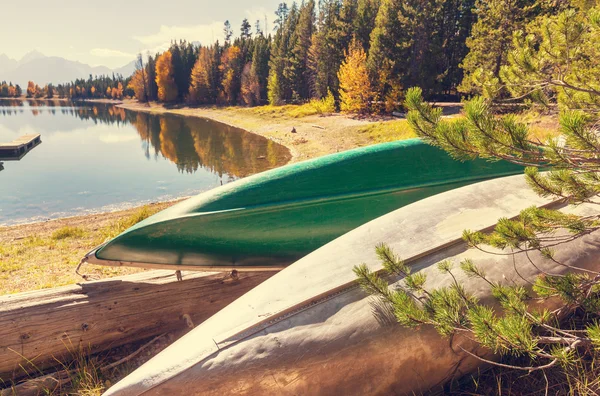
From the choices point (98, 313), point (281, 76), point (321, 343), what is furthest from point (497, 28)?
point (281, 76)

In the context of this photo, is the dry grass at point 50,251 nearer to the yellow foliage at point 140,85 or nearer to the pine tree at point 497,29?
the pine tree at point 497,29

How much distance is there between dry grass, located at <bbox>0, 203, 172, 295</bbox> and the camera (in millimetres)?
6866

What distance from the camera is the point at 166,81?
82438 mm

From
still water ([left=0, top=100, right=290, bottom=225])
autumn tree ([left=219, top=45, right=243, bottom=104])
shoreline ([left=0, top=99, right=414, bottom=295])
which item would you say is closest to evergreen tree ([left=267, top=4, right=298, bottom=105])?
autumn tree ([left=219, top=45, right=243, bottom=104])

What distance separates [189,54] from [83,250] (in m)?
89.9

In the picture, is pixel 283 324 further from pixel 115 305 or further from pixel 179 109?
pixel 179 109

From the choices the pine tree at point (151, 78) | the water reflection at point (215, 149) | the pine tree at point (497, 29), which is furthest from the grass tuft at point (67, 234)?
the pine tree at point (151, 78)

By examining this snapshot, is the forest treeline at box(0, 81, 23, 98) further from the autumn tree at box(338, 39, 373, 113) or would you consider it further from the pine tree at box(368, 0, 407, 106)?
the pine tree at box(368, 0, 407, 106)

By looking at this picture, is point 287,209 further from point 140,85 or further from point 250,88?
point 140,85

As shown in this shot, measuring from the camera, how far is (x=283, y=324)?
2.83 meters

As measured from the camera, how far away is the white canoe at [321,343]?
2631 millimetres

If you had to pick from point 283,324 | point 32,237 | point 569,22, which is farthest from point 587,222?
point 32,237

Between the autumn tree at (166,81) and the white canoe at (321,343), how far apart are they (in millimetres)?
89545

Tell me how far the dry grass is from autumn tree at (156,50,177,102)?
7626cm
